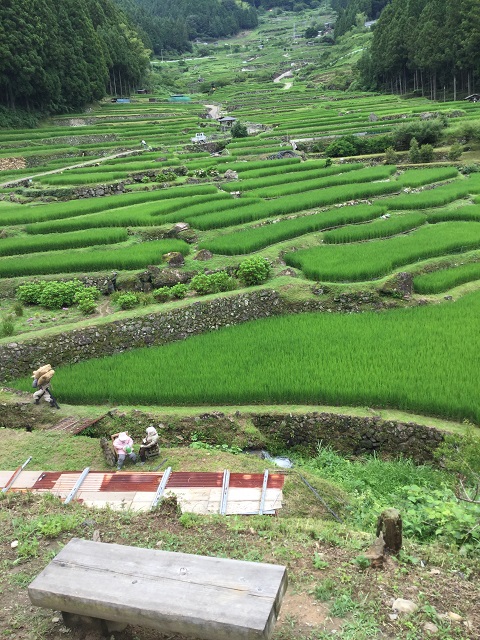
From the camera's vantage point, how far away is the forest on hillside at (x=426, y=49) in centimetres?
4356

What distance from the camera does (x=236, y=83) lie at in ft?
294

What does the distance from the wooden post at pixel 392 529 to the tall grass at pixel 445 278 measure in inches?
405

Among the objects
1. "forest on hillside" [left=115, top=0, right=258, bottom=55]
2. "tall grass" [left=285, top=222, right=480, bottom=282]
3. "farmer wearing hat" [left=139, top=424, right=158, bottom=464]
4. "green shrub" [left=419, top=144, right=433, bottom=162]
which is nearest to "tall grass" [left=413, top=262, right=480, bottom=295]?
"tall grass" [left=285, top=222, right=480, bottom=282]

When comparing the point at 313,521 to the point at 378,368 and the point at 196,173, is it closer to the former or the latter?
the point at 378,368

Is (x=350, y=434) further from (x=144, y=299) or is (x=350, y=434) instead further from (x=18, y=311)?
(x=18, y=311)

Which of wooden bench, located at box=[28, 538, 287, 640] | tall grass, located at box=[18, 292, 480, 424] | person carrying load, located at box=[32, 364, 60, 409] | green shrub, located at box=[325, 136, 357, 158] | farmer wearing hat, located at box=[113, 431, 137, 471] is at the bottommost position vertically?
tall grass, located at box=[18, 292, 480, 424]

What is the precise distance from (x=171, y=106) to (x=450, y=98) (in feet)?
→ 104

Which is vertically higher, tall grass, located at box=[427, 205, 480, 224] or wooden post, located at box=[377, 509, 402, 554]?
wooden post, located at box=[377, 509, 402, 554]

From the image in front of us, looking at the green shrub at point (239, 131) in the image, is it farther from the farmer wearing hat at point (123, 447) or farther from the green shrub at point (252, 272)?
the farmer wearing hat at point (123, 447)

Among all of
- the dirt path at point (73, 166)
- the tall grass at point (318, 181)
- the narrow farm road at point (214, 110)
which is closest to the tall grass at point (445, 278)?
the tall grass at point (318, 181)

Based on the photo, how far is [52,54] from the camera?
43.8 metres

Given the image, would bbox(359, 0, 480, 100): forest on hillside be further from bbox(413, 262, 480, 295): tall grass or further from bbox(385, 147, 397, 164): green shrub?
bbox(413, 262, 480, 295): tall grass

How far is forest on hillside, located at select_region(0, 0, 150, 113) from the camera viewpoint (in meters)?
39.9

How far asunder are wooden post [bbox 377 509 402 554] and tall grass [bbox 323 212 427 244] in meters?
13.7
